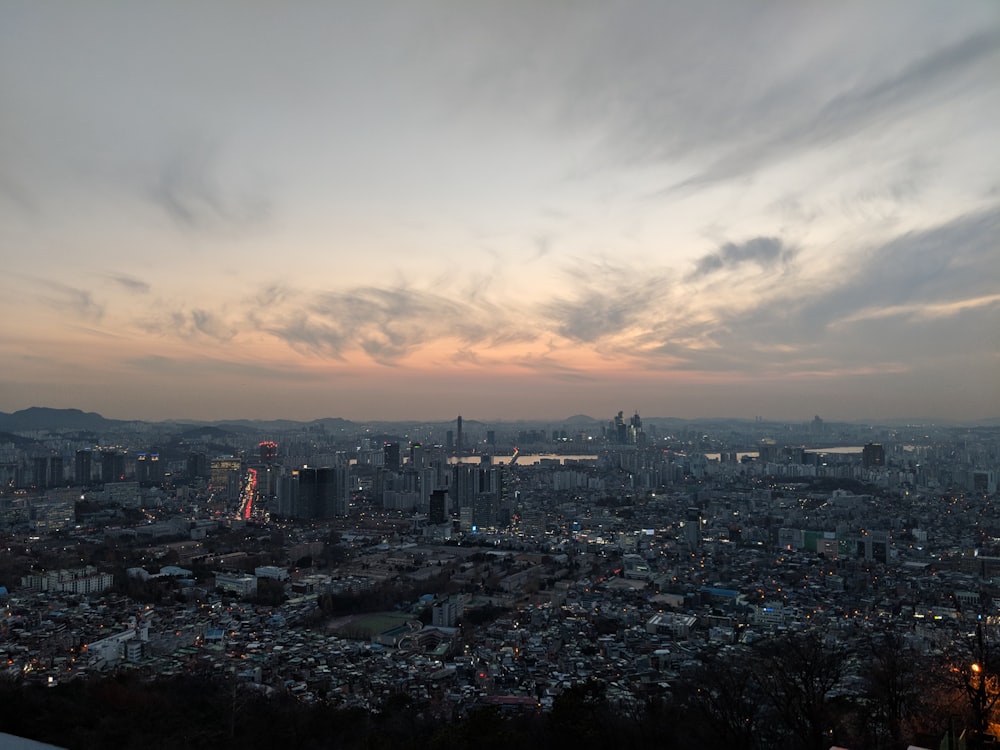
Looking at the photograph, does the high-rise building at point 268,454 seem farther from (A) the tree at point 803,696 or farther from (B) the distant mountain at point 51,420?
(A) the tree at point 803,696

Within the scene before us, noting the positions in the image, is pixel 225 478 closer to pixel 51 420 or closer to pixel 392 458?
pixel 392 458

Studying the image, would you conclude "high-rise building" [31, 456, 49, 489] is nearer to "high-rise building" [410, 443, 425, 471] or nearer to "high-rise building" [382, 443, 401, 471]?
"high-rise building" [382, 443, 401, 471]

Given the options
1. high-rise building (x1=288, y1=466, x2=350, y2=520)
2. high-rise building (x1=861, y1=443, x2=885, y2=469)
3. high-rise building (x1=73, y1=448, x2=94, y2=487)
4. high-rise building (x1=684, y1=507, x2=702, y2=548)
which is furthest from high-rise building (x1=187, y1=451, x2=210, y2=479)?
high-rise building (x1=861, y1=443, x2=885, y2=469)

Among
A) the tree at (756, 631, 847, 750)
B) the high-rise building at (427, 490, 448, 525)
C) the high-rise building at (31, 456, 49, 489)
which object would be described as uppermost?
the tree at (756, 631, 847, 750)

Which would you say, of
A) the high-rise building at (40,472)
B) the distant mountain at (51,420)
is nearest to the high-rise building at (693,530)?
the high-rise building at (40,472)

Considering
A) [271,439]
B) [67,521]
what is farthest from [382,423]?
[67,521]

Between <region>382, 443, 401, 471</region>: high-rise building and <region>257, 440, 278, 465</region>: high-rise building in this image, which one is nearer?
<region>257, 440, 278, 465</region>: high-rise building

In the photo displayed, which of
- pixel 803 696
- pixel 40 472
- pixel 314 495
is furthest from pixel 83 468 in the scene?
pixel 803 696
